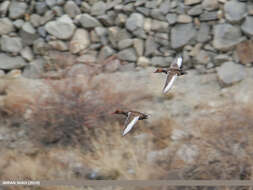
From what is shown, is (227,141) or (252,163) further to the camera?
(227,141)

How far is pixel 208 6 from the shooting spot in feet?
27.5

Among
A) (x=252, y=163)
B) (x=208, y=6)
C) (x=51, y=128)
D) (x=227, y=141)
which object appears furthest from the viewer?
(x=208, y=6)

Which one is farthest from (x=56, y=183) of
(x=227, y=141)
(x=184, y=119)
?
(x=184, y=119)

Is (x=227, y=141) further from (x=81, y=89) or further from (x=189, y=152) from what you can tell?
(x=81, y=89)

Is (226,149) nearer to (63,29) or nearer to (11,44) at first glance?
(63,29)

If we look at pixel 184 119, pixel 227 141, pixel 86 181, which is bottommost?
pixel 184 119

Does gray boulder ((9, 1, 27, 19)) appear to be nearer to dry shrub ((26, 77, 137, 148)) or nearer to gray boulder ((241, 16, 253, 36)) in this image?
dry shrub ((26, 77, 137, 148))

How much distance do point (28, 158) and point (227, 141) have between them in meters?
2.32

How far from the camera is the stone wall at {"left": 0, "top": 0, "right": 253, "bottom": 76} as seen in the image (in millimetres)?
8211

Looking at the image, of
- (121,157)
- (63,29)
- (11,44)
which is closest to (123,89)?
(121,157)

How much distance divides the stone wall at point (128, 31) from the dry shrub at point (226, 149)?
8.55 ft

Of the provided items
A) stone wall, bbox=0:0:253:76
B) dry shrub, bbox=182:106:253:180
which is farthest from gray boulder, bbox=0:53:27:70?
dry shrub, bbox=182:106:253:180

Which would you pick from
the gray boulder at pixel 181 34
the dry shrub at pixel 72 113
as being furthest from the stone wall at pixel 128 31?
the dry shrub at pixel 72 113

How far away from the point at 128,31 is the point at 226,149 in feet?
13.5
